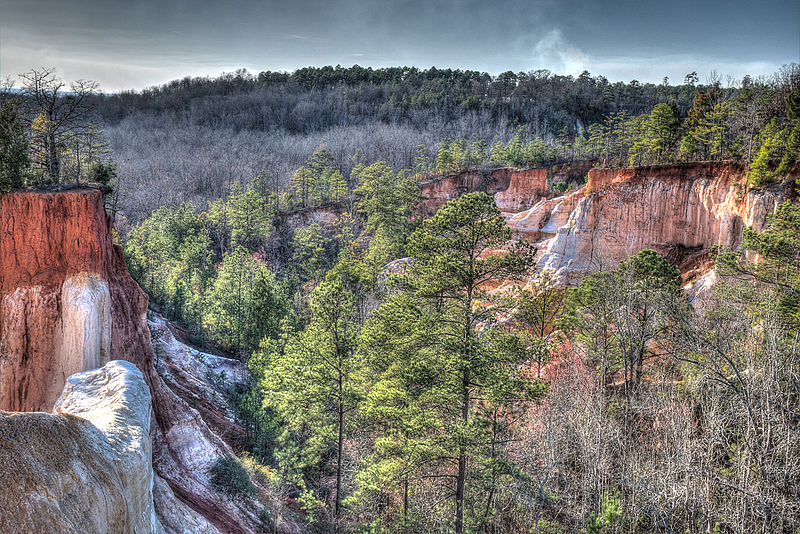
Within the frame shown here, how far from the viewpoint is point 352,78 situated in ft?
484

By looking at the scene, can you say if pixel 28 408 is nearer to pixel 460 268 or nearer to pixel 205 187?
pixel 460 268

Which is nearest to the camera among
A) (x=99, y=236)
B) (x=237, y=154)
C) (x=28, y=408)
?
(x=28, y=408)

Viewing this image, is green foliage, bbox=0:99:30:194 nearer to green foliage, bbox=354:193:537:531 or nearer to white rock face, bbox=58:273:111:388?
white rock face, bbox=58:273:111:388

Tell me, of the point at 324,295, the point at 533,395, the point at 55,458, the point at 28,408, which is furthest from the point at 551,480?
the point at 28,408

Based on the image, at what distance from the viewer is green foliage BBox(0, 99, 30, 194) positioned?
11.3 meters

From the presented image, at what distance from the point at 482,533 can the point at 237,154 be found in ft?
289

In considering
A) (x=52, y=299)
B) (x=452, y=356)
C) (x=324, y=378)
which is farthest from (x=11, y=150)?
(x=452, y=356)

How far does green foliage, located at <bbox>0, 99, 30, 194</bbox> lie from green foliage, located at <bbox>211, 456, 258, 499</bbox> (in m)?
10.6

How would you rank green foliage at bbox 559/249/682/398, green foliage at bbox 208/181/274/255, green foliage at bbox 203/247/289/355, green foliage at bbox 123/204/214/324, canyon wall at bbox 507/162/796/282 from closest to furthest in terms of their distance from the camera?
green foliage at bbox 559/249/682/398 < canyon wall at bbox 507/162/796/282 < green foliage at bbox 203/247/289/355 < green foliage at bbox 123/204/214/324 < green foliage at bbox 208/181/274/255

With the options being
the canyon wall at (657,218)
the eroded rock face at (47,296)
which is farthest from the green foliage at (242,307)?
the canyon wall at (657,218)

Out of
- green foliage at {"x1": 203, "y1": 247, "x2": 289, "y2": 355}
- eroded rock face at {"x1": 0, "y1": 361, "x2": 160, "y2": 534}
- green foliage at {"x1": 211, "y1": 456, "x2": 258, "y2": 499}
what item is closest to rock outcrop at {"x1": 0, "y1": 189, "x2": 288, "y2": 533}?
green foliage at {"x1": 211, "y1": 456, "x2": 258, "y2": 499}

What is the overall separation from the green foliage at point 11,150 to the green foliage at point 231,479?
417 inches

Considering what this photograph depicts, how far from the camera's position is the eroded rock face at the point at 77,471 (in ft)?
16.4

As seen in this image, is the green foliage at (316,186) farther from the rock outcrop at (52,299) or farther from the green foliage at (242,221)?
the rock outcrop at (52,299)
